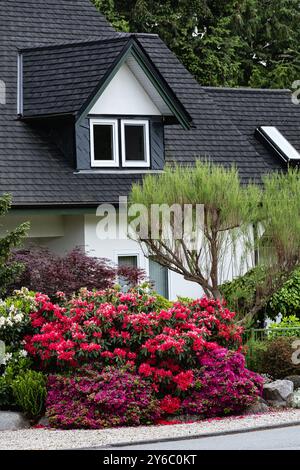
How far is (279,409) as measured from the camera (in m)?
20.0

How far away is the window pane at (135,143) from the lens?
29844mm

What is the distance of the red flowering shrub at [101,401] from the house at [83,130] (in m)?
8.36

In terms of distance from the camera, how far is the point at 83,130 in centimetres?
2912

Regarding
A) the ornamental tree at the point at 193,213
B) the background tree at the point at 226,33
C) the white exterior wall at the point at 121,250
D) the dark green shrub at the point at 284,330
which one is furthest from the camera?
the background tree at the point at 226,33

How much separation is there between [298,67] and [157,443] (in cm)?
2996

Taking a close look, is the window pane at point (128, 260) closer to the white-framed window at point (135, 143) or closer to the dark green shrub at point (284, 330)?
the white-framed window at point (135, 143)

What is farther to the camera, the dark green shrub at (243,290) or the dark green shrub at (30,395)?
the dark green shrub at (243,290)

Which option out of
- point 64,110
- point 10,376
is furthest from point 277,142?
point 10,376

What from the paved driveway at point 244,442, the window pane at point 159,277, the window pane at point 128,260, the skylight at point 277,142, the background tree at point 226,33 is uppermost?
the background tree at point 226,33

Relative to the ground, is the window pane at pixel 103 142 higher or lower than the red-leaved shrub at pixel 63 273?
higher

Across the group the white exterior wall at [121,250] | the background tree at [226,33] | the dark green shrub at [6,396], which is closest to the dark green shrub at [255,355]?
the dark green shrub at [6,396]

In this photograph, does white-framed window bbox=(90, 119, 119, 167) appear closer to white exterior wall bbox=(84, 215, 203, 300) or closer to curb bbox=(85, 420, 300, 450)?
white exterior wall bbox=(84, 215, 203, 300)
